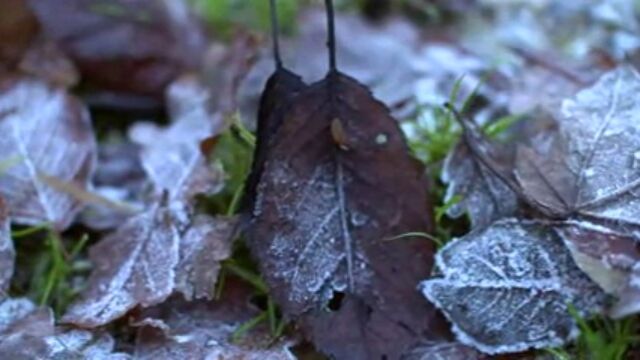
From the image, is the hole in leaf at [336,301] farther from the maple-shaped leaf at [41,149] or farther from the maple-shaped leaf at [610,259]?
the maple-shaped leaf at [41,149]

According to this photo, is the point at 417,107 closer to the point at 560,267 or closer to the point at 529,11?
the point at 560,267

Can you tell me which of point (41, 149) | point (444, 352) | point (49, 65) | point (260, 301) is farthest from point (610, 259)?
point (49, 65)

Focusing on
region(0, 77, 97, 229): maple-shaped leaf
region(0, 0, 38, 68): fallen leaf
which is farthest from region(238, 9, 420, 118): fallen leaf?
region(0, 0, 38, 68): fallen leaf

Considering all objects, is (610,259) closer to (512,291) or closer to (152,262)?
(512,291)

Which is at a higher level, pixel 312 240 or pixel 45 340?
pixel 312 240

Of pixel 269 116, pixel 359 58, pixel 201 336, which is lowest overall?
pixel 201 336

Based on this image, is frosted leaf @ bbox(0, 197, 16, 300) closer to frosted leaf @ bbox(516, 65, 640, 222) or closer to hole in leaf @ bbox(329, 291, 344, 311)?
hole in leaf @ bbox(329, 291, 344, 311)

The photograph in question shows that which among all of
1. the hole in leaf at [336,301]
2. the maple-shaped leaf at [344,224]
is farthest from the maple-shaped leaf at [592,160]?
the hole in leaf at [336,301]
